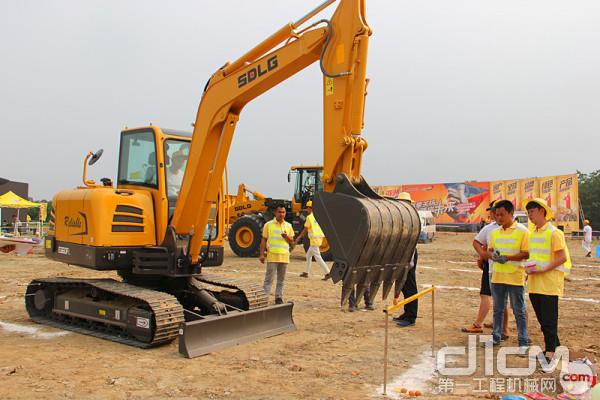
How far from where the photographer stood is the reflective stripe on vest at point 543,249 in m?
5.60

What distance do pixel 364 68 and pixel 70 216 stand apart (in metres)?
4.78

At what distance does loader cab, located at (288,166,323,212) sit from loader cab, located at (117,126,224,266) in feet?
33.3

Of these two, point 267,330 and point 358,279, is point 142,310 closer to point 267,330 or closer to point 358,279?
point 267,330

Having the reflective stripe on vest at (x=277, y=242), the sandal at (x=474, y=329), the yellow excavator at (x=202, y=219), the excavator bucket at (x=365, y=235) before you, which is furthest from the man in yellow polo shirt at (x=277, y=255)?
the excavator bucket at (x=365, y=235)

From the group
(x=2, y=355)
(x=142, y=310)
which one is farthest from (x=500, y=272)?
(x=2, y=355)

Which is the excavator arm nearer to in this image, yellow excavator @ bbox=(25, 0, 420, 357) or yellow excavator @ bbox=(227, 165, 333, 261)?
yellow excavator @ bbox=(25, 0, 420, 357)

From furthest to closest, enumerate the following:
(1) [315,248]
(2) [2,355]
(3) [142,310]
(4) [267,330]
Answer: (1) [315,248] → (4) [267,330] → (3) [142,310] → (2) [2,355]

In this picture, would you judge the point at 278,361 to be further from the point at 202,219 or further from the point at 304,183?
the point at 304,183

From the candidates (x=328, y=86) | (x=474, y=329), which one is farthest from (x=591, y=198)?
(x=328, y=86)

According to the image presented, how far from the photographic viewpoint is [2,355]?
593cm

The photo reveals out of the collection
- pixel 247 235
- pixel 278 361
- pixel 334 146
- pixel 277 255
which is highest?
pixel 334 146

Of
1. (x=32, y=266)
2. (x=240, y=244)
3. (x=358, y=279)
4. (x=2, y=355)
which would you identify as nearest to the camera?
(x=358, y=279)

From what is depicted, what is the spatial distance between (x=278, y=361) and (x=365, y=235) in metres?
2.13

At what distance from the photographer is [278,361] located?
5.79m
